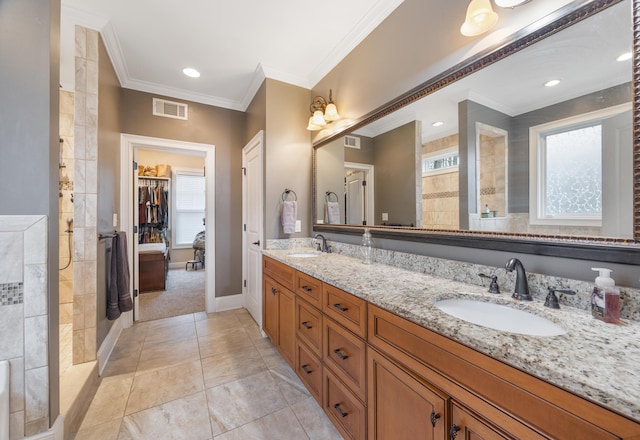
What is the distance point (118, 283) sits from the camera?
2359mm

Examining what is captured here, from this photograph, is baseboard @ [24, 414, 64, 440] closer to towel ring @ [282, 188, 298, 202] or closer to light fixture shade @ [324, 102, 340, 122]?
towel ring @ [282, 188, 298, 202]

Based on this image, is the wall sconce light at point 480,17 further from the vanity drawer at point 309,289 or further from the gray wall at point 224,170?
the gray wall at point 224,170

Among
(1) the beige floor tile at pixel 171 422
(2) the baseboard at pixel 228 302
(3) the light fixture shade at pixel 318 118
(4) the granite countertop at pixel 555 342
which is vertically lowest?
(1) the beige floor tile at pixel 171 422

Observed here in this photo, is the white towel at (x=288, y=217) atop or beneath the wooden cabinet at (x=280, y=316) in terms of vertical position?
atop

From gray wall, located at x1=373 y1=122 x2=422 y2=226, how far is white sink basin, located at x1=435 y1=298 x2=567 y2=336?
0.63 meters

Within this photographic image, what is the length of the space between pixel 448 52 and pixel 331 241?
68.5 inches

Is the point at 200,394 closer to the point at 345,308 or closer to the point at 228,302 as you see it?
the point at 345,308

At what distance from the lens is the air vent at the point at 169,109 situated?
3.11 metres

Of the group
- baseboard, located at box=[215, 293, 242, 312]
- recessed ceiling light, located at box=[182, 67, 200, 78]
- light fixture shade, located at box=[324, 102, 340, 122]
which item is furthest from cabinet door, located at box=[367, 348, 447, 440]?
recessed ceiling light, located at box=[182, 67, 200, 78]

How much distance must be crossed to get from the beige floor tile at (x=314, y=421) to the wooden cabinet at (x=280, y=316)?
0.30 metres

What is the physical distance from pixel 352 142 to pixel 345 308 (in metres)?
1.51

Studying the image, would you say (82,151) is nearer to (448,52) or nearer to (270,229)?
(270,229)

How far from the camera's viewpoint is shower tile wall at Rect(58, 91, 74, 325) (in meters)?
2.73

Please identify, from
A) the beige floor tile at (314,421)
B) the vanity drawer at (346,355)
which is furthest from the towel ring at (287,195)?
the beige floor tile at (314,421)
